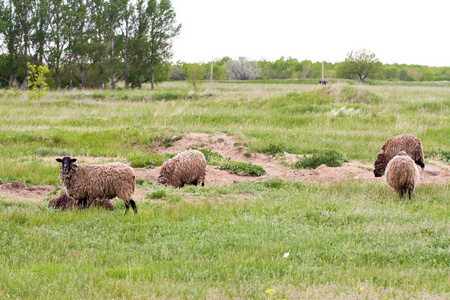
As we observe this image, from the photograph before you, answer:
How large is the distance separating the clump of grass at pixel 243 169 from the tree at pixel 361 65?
81691 millimetres

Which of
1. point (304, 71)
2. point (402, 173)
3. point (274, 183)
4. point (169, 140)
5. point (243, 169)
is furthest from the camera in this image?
point (304, 71)

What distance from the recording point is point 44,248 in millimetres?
6523

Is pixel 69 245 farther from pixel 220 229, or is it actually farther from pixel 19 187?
pixel 19 187

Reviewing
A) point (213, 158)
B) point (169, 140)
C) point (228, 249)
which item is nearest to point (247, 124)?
point (169, 140)

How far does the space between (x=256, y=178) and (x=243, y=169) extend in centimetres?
111

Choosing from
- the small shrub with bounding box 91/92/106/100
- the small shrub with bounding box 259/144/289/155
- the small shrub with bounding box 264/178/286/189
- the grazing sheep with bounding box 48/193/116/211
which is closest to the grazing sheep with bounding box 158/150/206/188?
the small shrub with bounding box 264/178/286/189

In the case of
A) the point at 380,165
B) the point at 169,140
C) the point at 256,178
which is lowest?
the point at 256,178

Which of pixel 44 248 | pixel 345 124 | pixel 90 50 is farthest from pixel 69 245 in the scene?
pixel 90 50

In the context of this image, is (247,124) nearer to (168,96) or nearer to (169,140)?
(169,140)

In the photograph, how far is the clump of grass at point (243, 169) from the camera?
1412cm

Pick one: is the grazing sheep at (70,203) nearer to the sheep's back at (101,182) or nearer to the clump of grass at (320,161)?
the sheep's back at (101,182)

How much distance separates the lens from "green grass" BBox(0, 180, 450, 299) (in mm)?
5027

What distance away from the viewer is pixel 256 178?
43.7ft

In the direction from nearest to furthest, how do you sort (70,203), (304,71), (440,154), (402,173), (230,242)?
(230,242), (70,203), (402,173), (440,154), (304,71)
